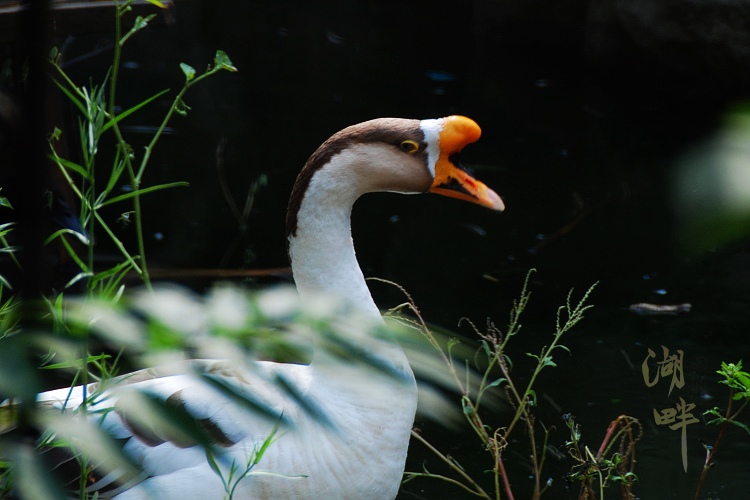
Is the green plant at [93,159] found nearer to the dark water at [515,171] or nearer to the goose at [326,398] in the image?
the goose at [326,398]

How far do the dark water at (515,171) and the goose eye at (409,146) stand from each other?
629 millimetres

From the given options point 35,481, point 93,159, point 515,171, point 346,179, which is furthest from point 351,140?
point 515,171

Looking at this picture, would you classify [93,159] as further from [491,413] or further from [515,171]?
[515,171]

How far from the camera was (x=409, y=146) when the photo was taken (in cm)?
209

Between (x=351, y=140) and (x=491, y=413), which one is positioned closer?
(x=351, y=140)

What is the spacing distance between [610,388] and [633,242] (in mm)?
1256

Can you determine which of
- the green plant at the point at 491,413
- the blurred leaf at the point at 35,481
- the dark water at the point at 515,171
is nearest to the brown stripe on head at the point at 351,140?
the green plant at the point at 491,413

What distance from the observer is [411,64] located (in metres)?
6.80

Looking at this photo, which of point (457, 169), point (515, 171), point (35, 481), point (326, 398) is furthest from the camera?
point (515, 171)

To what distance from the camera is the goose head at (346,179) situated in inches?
80.6

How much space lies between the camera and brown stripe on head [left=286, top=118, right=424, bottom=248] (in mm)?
2047

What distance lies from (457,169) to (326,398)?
24.0 inches

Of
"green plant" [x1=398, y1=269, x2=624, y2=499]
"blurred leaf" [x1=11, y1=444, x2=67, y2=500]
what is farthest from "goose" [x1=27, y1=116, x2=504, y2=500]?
"blurred leaf" [x1=11, y1=444, x2=67, y2=500]

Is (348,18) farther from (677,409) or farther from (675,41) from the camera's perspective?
(677,409)
